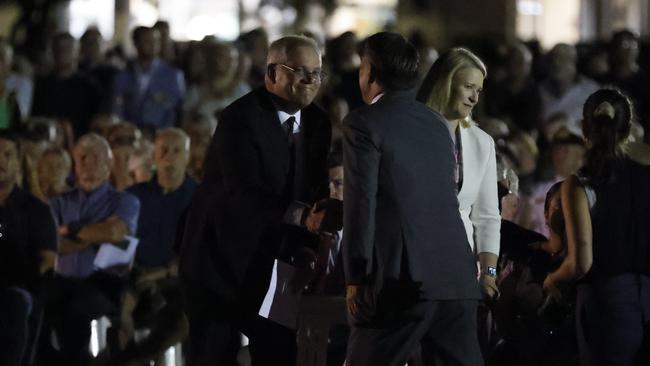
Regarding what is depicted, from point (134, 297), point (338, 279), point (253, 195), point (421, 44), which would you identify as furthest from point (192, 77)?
point (253, 195)

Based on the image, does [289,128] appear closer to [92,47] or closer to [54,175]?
[54,175]

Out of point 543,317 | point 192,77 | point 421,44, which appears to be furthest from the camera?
point 421,44

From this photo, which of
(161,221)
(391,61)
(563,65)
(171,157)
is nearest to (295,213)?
(391,61)

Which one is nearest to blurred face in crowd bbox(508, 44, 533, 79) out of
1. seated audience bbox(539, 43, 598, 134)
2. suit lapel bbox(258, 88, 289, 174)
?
seated audience bbox(539, 43, 598, 134)

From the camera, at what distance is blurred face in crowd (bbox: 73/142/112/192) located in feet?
38.7

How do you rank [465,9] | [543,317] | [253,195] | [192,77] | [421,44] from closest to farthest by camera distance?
[253,195] → [543,317] → [192,77] → [421,44] → [465,9]

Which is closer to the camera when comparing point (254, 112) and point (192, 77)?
point (254, 112)

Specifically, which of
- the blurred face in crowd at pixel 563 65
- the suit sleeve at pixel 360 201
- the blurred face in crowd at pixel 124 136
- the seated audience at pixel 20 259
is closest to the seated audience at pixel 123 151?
the blurred face in crowd at pixel 124 136

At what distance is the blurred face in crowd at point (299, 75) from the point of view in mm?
7980

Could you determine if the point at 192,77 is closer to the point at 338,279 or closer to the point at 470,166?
the point at 338,279

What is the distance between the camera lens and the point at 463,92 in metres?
7.84

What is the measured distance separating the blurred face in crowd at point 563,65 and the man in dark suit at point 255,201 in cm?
805

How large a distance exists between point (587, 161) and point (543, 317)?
115 centimetres

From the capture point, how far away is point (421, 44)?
59.2 ft
